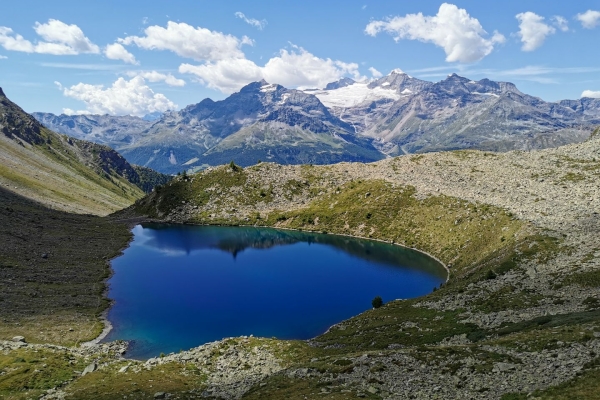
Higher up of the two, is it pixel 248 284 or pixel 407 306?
pixel 407 306

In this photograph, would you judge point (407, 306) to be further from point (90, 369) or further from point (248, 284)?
point (90, 369)

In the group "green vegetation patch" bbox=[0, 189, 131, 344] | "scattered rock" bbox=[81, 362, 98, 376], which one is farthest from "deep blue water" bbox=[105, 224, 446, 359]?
"scattered rock" bbox=[81, 362, 98, 376]

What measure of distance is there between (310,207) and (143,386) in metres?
117

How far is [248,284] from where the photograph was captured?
84562 mm

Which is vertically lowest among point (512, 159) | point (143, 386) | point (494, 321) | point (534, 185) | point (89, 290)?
point (89, 290)

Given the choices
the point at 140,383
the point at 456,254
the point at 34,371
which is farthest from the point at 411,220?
the point at 34,371

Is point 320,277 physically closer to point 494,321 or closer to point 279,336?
point 279,336

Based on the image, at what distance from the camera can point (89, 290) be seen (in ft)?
253

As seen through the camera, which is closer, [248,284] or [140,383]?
[140,383]

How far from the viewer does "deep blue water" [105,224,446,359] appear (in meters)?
62.0

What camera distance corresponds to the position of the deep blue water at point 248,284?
6203 cm

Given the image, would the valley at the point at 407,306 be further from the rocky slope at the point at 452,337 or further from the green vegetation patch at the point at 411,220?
the green vegetation patch at the point at 411,220

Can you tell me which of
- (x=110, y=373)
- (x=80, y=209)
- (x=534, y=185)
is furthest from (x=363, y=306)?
(x=80, y=209)

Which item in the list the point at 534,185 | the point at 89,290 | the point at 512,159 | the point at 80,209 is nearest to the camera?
the point at 89,290
